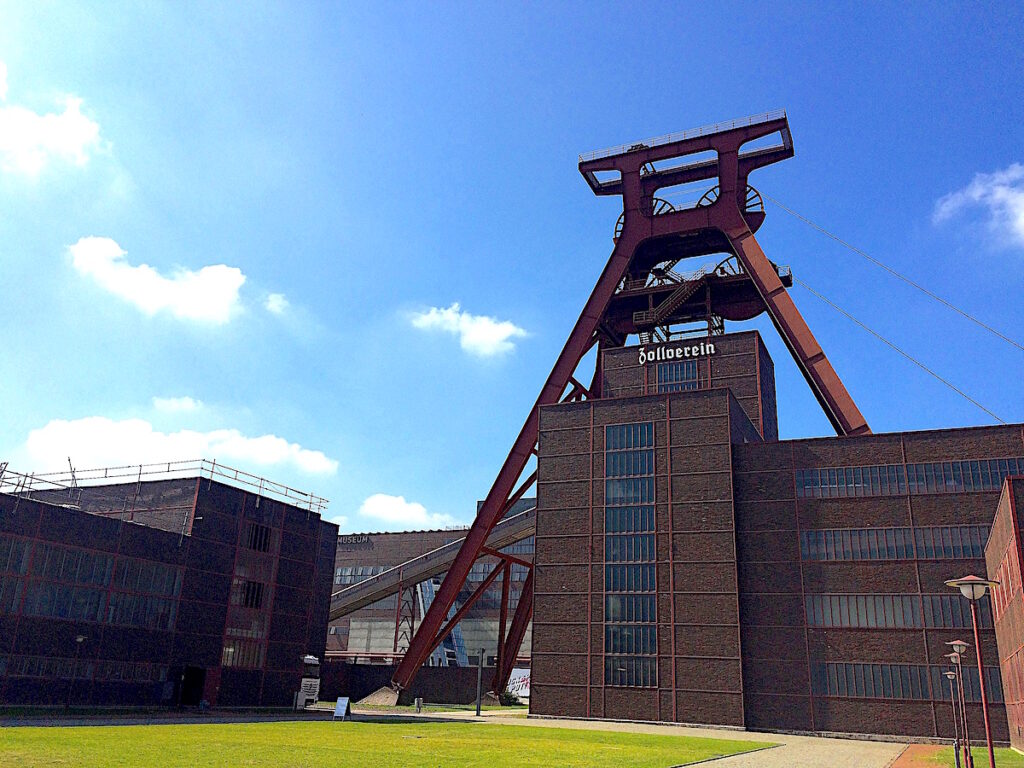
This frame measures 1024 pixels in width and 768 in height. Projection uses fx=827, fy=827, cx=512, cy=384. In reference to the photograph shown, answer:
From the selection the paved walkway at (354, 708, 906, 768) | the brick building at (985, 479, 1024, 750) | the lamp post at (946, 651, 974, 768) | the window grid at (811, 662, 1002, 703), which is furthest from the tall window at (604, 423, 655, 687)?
the brick building at (985, 479, 1024, 750)

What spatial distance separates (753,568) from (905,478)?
8.30 m

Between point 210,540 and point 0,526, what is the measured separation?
34.1ft

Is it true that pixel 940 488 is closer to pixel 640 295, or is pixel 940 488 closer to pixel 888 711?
pixel 888 711

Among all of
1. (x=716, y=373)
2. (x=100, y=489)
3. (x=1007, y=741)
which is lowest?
(x=1007, y=741)

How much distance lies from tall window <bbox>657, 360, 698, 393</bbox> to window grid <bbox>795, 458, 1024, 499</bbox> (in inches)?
563

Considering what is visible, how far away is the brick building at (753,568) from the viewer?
37.3 meters

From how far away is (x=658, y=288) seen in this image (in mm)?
55781

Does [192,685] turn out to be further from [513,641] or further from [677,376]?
[677,376]

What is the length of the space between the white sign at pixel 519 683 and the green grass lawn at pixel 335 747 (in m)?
26.8

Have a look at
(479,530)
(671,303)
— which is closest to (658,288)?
(671,303)

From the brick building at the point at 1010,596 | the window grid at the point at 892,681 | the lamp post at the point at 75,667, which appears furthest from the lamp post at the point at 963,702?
the lamp post at the point at 75,667

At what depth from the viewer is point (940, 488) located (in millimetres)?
38469

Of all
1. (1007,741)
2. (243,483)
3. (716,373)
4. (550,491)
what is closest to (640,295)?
(716,373)

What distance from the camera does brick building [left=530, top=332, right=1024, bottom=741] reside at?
122 feet
